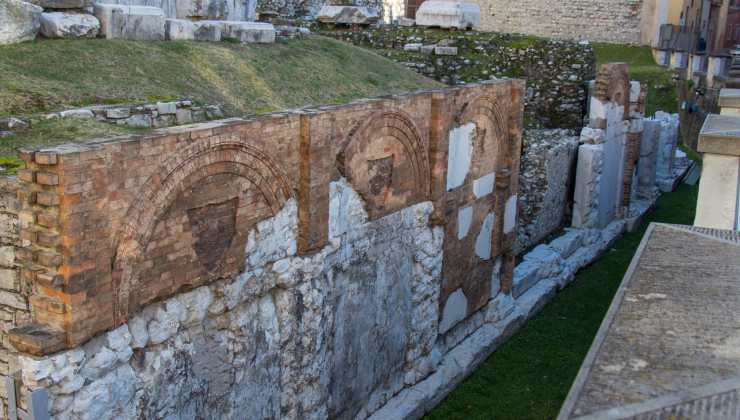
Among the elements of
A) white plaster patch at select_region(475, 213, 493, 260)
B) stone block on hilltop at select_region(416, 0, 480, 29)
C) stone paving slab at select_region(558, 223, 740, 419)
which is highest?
stone block on hilltop at select_region(416, 0, 480, 29)

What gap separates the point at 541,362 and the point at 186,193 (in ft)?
17.2

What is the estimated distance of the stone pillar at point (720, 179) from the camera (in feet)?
23.3

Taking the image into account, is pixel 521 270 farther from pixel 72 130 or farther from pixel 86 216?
pixel 86 216

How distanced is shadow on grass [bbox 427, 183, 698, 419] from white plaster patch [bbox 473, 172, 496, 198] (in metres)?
1.78

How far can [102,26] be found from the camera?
7.39 meters

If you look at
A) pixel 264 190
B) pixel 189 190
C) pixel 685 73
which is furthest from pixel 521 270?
pixel 685 73

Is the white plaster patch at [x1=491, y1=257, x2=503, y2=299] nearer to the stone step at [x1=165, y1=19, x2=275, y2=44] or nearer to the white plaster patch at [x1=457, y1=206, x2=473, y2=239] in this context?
the white plaster patch at [x1=457, y1=206, x2=473, y2=239]

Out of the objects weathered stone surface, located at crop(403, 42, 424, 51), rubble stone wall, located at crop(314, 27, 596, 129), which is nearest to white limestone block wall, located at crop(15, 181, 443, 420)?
rubble stone wall, located at crop(314, 27, 596, 129)

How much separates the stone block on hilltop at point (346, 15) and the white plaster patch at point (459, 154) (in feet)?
21.6

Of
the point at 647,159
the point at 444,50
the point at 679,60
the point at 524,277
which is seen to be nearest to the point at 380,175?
the point at 524,277

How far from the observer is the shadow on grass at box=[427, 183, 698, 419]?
25.3ft

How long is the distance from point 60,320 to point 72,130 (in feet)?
5.80

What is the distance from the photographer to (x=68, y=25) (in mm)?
7039

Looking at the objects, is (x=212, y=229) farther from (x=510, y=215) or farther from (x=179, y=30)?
(x=510, y=215)
